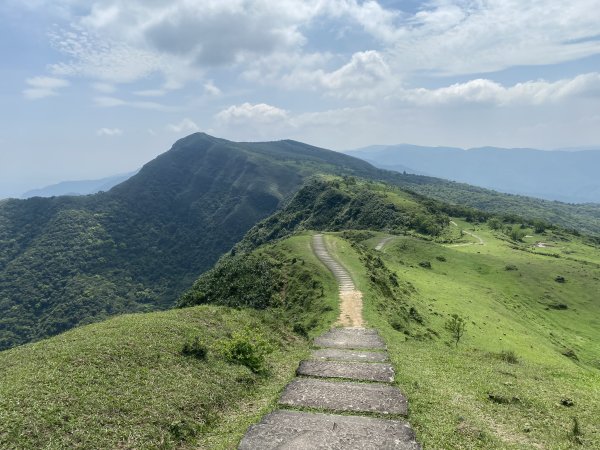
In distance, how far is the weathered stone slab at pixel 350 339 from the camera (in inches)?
1113

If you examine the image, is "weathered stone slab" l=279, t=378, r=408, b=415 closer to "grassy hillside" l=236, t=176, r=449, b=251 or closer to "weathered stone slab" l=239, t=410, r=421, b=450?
"weathered stone slab" l=239, t=410, r=421, b=450

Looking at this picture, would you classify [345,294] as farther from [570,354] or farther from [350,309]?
[570,354]

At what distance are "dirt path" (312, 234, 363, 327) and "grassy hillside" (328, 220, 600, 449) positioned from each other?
118 centimetres

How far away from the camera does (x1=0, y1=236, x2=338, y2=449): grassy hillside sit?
13898 millimetres

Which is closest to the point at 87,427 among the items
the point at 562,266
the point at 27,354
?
the point at 27,354

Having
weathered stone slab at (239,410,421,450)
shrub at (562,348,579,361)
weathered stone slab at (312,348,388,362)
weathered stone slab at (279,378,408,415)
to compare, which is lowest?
shrub at (562,348,579,361)

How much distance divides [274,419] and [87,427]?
7038 mm

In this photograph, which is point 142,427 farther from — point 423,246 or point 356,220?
point 356,220

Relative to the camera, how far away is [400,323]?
120 ft

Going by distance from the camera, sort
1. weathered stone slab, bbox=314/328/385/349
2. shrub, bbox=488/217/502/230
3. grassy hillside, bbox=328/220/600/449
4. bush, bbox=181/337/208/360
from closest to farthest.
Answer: grassy hillside, bbox=328/220/600/449, bush, bbox=181/337/208/360, weathered stone slab, bbox=314/328/385/349, shrub, bbox=488/217/502/230

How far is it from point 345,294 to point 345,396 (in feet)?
69.8

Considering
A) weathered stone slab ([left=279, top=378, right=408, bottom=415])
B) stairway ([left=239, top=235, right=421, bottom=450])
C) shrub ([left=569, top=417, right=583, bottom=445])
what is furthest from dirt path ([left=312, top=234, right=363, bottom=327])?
shrub ([left=569, top=417, right=583, bottom=445])

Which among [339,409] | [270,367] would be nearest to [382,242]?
[270,367]

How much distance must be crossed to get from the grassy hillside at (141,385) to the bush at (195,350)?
0.19 meters
